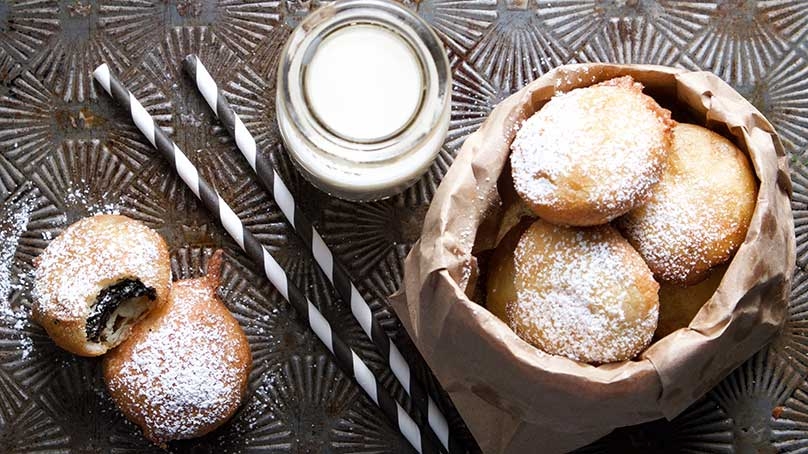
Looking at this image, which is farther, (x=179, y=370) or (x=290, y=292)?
(x=290, y=292)

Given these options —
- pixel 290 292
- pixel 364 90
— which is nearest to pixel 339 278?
pixel 290 292

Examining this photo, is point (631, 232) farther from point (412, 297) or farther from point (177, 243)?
point (177, 243)

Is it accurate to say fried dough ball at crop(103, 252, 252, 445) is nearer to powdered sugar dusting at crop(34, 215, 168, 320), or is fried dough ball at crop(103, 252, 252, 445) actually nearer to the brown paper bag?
powdered sugar dusting at crop(34, 215, 168, 320)

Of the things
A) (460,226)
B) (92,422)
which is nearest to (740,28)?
(460,226)

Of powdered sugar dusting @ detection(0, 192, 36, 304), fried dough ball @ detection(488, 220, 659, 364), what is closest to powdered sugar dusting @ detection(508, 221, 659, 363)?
fried dough ball @ detection(488, 220, 659, 364)

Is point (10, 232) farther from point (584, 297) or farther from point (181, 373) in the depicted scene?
point (584, 297)

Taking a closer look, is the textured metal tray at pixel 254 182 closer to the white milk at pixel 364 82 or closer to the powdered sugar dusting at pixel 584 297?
the white milk at pixel 364 82
